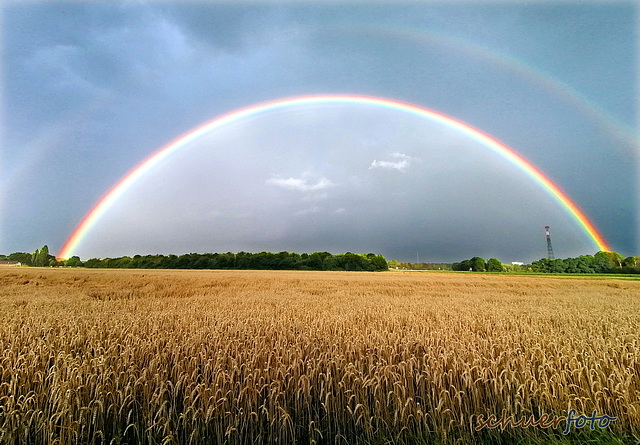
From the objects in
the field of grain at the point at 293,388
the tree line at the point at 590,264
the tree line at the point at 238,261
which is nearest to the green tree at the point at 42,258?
the tree line at the point at 238,261

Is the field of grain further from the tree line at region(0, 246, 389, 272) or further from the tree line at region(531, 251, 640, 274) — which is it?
the tree line at region(531, 251, 640, 274)

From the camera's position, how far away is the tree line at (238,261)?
96.9m

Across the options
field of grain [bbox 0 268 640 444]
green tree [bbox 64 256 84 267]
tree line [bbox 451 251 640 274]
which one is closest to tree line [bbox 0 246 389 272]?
green tree [bbox 64 256 84 267]

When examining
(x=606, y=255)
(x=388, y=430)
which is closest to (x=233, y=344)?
(x=388, y=430)

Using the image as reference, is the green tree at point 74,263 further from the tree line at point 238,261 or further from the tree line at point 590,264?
the tree line at point 590,264

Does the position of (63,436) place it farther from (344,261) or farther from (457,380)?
(344,261)

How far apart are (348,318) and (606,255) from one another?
480 feet

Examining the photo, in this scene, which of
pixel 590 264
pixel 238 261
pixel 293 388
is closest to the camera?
pixel 293 388

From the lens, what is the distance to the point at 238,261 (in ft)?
323

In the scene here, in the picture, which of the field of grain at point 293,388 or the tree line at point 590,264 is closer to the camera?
the field of grain at point 293,388

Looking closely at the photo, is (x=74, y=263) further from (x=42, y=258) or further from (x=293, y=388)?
(x=293, y=388)

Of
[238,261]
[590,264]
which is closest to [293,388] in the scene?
[238,261]

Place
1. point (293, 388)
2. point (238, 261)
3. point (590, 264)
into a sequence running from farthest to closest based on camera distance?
point (590, 264) < point (238, 261) < point (293, 388)

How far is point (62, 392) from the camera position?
3918mm
